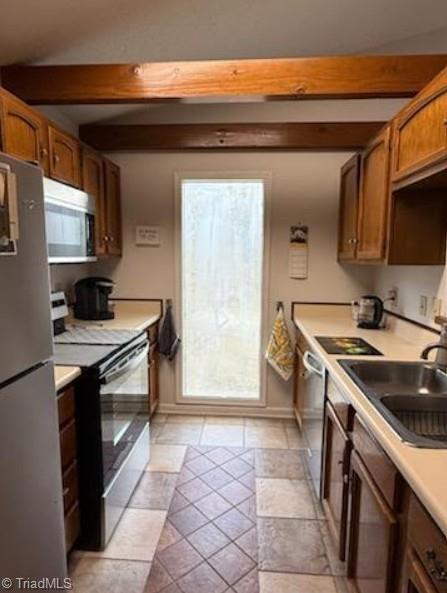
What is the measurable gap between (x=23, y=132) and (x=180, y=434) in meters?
2.34

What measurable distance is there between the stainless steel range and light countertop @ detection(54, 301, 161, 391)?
0.11 metres

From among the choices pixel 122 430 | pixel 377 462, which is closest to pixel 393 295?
pixel 377 462

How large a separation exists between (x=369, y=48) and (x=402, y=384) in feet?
7.76

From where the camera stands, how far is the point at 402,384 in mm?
1856

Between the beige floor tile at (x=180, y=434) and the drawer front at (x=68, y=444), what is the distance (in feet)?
4.27

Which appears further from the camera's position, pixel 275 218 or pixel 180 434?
pixel 275 218

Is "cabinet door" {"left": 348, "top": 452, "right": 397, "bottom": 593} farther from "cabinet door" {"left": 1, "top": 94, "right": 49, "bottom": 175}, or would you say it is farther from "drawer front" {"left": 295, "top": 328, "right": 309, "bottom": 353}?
"cabinet door" {"left": 1, "top": 94, "right": 49, "bottom": 175}

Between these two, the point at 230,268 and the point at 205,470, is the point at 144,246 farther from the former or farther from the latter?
the point at 205,470

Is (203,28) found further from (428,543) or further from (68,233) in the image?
(428,543)

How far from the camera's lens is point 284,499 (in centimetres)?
230

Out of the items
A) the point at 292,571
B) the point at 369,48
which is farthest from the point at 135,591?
the point at 369,48

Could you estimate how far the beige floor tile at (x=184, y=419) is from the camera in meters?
3.36

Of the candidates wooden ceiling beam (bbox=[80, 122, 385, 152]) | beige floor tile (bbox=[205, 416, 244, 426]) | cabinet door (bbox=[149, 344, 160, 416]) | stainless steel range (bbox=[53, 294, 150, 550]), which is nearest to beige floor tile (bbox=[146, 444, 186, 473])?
stainless steel range (bbox=[53, 294, 150, 550])

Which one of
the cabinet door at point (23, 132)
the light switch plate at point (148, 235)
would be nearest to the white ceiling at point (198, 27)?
the cabinet door at point (23, 132)
